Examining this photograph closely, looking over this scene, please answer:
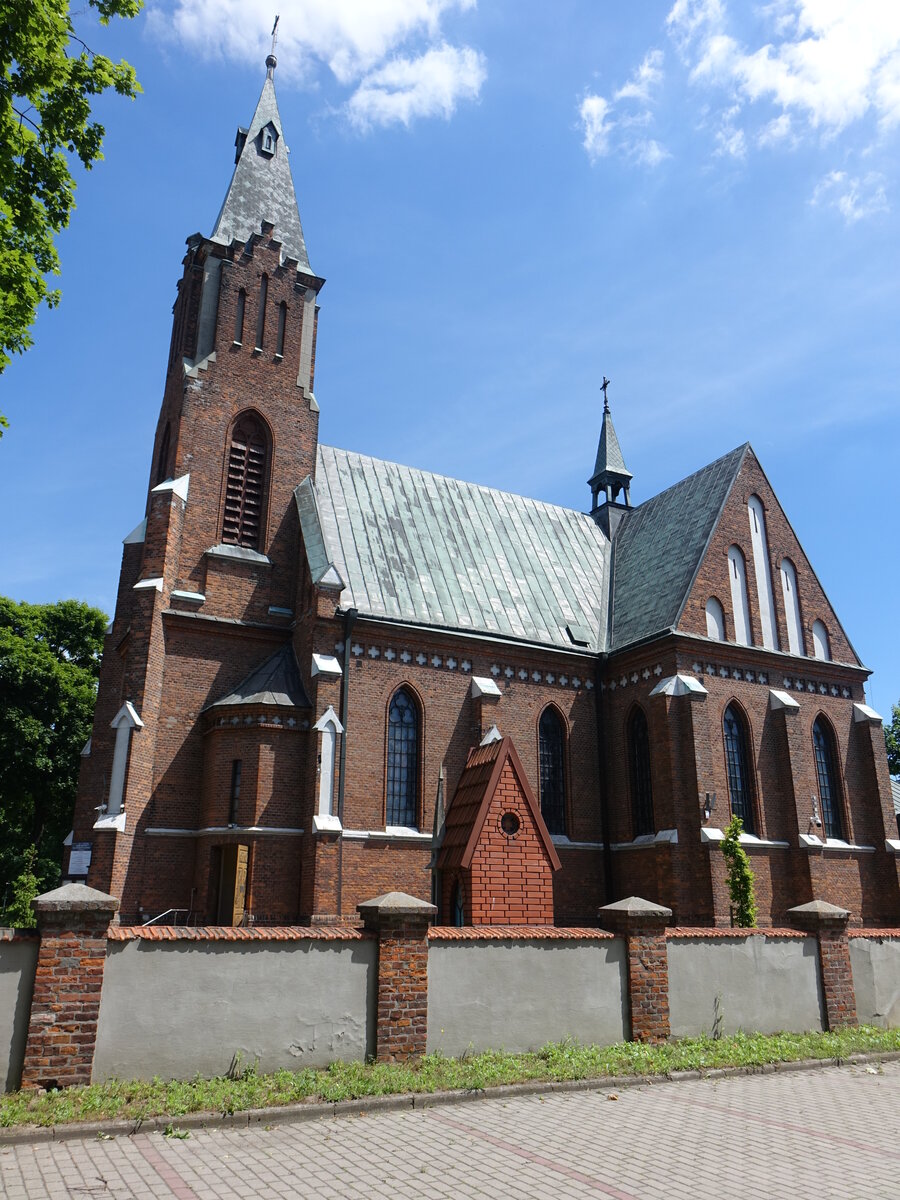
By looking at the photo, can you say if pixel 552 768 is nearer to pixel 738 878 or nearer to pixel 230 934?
pixel 738 878

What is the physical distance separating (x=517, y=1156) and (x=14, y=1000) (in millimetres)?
5029

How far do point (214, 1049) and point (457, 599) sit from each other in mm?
15781

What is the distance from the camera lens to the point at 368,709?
69.4ft

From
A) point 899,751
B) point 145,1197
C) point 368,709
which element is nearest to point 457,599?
point 368,709

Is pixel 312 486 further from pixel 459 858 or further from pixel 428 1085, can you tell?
pixel 428 1085

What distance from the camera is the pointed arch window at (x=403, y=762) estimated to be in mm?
21172

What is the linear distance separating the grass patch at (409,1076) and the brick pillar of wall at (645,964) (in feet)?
0.94

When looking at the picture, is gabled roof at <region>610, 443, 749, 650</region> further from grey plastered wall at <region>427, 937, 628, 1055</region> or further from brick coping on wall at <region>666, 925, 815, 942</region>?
grey plastered wall at <region>427, 937, 628, 1055</region>

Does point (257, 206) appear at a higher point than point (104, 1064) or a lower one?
higher

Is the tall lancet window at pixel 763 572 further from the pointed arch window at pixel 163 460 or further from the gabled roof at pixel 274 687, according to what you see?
the pointed arch window at pixel 163 460

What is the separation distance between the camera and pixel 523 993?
37.8 ft

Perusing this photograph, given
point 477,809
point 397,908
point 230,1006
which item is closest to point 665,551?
point 477,809

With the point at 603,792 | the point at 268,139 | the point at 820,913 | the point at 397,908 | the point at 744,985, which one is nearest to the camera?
the point at 397,908

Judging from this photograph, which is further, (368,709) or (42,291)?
(368,709)
